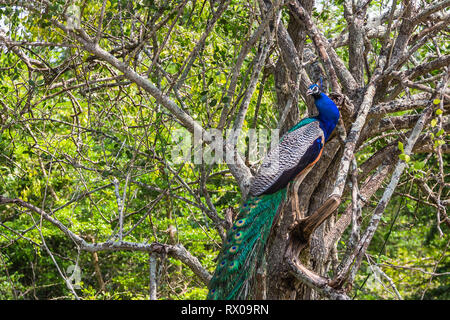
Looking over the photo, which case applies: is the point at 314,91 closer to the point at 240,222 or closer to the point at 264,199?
the point at 264,199

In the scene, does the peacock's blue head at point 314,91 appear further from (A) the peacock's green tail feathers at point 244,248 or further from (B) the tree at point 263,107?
(A) the peacock's green tail feathers at point 244,248

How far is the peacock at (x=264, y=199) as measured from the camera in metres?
3.87

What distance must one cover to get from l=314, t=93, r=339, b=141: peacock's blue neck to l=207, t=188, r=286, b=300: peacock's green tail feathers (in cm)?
63

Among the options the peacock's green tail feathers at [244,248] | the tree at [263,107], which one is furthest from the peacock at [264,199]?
the tree at [263,107]

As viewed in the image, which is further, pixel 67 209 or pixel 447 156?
pixel 447 156

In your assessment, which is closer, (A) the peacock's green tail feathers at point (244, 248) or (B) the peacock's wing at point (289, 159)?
(A) the peacock's green tail feathers at point (244, 248)

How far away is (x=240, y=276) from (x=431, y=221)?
7683mm

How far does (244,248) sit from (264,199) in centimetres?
46

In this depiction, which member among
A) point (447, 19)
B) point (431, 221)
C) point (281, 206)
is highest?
point (447, 19)

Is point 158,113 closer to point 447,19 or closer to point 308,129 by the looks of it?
point 308,129

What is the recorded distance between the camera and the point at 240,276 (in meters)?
3.88
